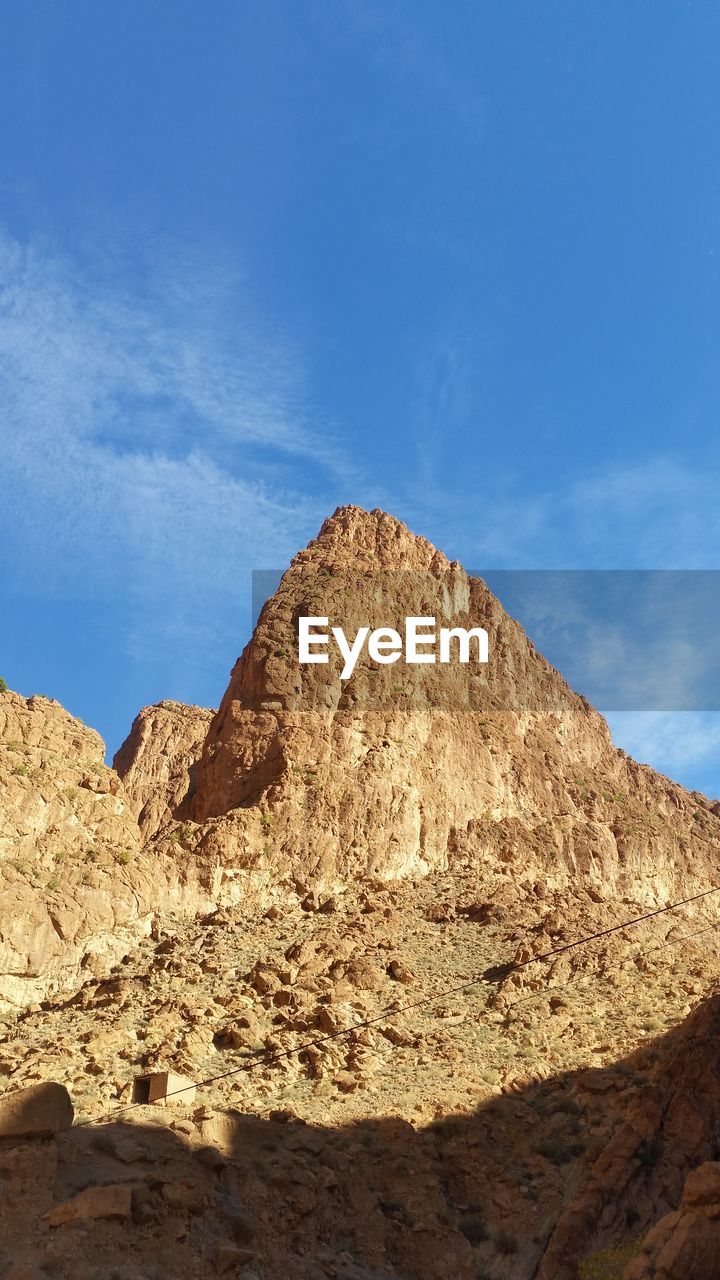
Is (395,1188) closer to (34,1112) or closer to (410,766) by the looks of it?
(34,1112)

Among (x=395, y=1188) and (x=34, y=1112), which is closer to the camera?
(x=34, y=1112)

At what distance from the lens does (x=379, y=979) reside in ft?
135

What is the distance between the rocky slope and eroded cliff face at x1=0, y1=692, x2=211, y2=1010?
15cm

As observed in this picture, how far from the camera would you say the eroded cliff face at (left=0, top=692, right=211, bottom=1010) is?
128 ft

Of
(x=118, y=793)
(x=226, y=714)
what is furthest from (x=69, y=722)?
(x=226, y=714)

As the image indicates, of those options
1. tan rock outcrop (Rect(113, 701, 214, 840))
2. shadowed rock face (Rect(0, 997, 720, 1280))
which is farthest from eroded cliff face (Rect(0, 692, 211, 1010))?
tan rock outcrop (Rect(113, 701, 214, 840))

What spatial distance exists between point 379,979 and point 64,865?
12974mm

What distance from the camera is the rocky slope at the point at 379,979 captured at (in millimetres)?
24359

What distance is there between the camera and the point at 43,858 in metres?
42.8

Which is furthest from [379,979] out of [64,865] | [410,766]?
[410,766]

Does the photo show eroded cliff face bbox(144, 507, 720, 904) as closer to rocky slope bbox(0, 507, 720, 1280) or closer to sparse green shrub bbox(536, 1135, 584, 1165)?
rocky slope bbox(0, 507, 720, 1280)

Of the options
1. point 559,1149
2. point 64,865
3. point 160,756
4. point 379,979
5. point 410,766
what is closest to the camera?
point 559,1149

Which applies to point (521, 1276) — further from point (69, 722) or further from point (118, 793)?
point (69, 722)

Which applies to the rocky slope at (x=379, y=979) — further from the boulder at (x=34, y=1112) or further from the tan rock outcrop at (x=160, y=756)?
the tan rock outcrop at (x=160, y=756)
